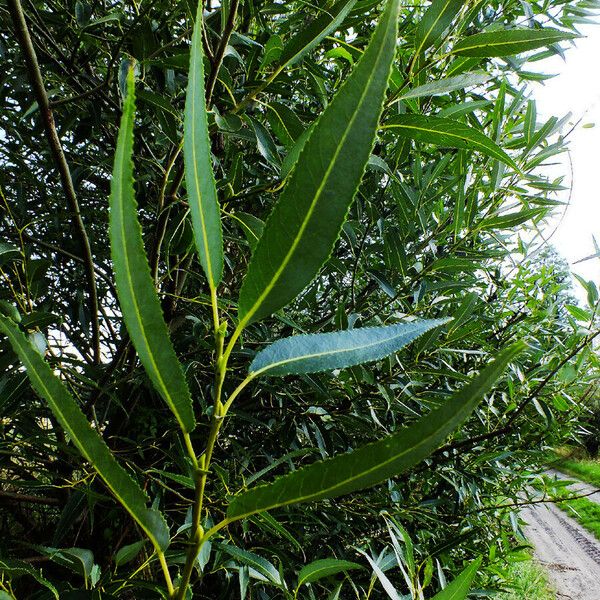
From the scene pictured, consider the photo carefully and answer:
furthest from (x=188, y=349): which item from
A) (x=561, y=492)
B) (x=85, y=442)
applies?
(x=561, y=492)

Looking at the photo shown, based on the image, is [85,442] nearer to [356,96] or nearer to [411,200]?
[356,96]

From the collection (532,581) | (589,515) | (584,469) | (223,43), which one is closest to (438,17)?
(223,43)

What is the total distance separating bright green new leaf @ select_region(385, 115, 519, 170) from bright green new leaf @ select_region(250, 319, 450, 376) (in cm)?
23

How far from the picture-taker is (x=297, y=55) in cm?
57

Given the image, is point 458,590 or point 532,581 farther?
point 532,581

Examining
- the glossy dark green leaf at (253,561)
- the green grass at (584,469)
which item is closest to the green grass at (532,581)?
the green grass at (584,469)

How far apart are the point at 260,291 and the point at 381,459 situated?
0.36 ft

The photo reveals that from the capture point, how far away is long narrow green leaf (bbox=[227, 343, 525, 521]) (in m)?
0.21

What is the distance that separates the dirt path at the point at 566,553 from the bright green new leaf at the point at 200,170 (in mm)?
4948

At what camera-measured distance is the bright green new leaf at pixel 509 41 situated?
1.72 ft

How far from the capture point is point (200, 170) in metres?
0.26

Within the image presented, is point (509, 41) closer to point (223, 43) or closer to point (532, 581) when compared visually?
point (223, 43)

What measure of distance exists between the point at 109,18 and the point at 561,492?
184 cm

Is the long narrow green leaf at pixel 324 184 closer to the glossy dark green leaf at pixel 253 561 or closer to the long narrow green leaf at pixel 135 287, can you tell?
the long narrow green leaf at pixel 135 287
